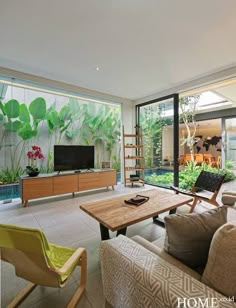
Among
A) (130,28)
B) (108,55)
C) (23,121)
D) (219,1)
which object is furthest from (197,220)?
(23,121)

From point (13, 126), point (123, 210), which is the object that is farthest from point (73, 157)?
point (123, 210)

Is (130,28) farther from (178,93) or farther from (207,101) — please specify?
(207,101)

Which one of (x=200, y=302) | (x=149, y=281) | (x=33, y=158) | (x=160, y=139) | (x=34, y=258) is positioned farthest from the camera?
(x=160, y=139)

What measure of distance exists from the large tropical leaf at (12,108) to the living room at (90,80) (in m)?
0.03

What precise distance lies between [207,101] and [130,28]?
522 cm

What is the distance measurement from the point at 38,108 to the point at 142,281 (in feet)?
13.6

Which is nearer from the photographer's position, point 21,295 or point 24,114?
point 21,295

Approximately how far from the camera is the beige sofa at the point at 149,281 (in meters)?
0.78

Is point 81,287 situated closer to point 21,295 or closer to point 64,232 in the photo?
point 21,295

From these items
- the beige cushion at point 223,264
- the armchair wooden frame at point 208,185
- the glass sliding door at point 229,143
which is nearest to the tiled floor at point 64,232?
the armchair wooden frame at point 208,185

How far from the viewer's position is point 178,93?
4746 millimetres

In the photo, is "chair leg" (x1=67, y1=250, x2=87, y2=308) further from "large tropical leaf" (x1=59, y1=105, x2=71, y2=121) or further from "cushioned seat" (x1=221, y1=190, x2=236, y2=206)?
"large tropical leaf" (x1=59, y1=105, x2=71, y2=121)

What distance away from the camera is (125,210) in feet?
7.08

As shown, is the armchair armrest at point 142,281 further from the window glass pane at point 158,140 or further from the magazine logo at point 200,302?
the window glass pane at point 158,140
